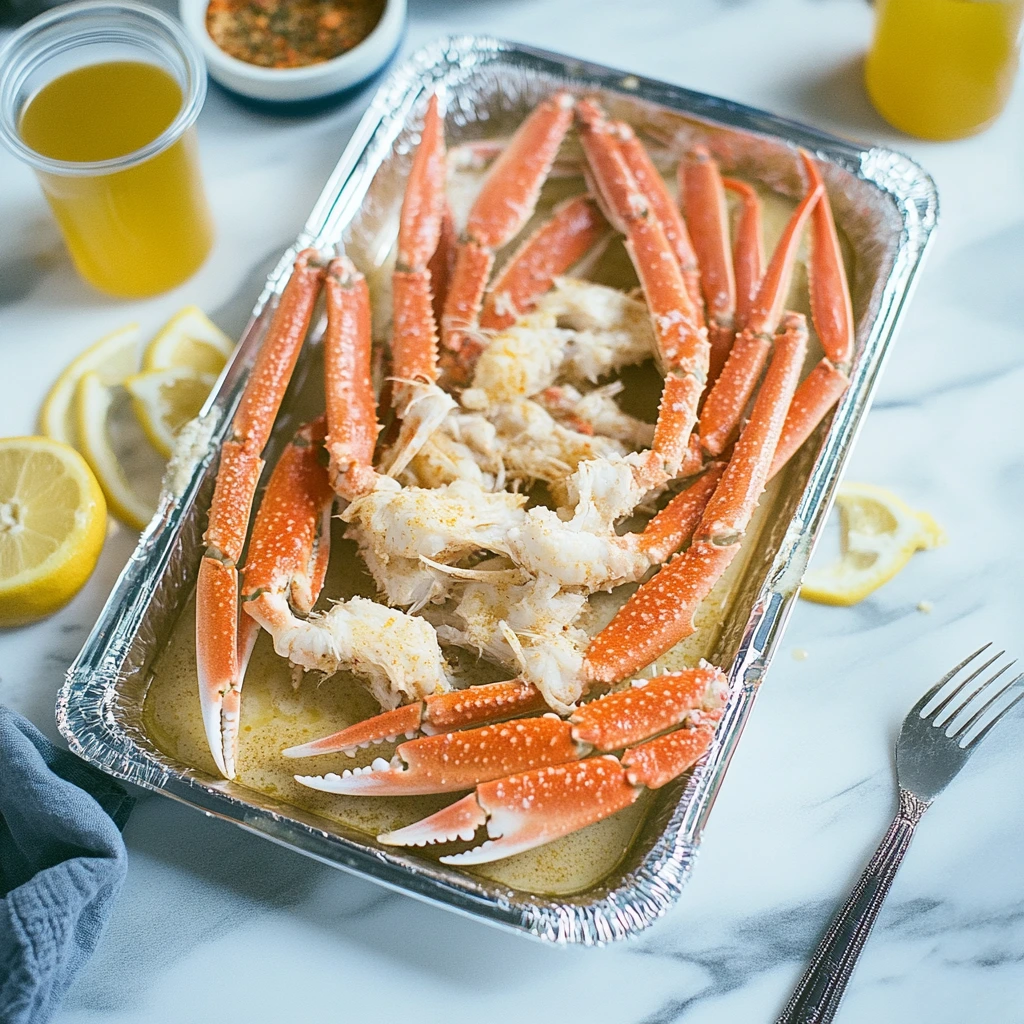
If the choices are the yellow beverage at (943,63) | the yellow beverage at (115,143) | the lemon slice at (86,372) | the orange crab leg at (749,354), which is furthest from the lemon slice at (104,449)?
the yellow beverage at (943,63)

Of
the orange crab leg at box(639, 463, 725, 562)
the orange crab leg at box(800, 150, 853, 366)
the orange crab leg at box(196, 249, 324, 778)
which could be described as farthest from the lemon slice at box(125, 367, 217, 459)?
the orange crab leg at box(800, 150, 853, 366)

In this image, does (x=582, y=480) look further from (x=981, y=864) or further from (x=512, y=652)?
(x=981, y=864)

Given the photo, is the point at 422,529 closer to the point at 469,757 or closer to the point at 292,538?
the point at 292,538

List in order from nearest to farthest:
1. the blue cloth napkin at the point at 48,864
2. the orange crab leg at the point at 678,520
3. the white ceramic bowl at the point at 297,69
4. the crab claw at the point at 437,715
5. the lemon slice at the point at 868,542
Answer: the blue cloth napkin at the point at 48,864 < the crab claw at the point at 437,715 < the orange crab leg at the point at 678,520 < the lemon slice at the point at 868,542 < the white ceramic bowl at the point at 297,69

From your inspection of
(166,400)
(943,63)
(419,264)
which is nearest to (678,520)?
(419,264)

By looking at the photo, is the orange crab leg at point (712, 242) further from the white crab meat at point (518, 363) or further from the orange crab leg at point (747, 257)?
the white crab meat at point (518, 363)

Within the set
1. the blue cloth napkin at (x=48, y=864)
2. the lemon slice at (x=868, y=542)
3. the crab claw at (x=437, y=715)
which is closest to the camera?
the blue cloth napkin at (x=48, y=864)
